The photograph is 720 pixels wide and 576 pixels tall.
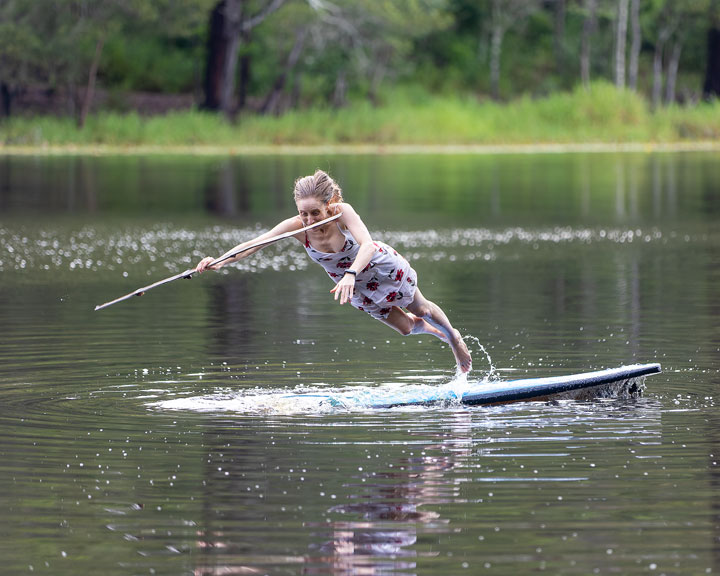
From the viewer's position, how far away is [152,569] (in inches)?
249

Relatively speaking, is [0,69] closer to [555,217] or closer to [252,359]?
[555,217]

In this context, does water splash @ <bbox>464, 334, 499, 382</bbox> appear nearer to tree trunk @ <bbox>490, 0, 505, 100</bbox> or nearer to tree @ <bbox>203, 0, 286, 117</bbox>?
tree @ <bbox>203, 0, 286, 117</bbox>

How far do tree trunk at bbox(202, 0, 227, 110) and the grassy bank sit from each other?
1.34 m

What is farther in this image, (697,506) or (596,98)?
(596,98)

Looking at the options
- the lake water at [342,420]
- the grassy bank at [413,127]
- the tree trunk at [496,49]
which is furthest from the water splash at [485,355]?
the tree trunk at [496,49]

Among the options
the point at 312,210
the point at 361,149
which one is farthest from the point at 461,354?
the point at 361,149

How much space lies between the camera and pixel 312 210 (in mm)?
9367

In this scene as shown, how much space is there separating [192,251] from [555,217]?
7323 mm

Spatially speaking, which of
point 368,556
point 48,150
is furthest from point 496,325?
point 48,150

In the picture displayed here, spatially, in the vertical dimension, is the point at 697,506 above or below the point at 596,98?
below

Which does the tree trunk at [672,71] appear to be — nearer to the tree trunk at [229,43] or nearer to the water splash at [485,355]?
the tree trunk at [229,43]

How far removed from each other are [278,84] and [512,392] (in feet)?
148

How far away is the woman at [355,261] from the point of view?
30.7ft

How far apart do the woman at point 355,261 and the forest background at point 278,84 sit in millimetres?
38951
